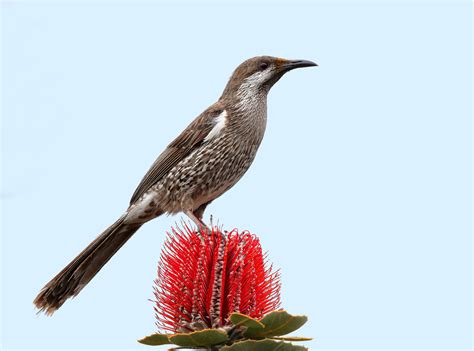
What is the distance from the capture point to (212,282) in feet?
16.3

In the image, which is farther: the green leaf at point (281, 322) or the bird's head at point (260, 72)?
the bird's head at point (260, 72)

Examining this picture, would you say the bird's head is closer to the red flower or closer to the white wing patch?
the white wing patch

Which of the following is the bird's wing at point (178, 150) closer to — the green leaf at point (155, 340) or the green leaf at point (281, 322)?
the green leaf at point (155, 340)

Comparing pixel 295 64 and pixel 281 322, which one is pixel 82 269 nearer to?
pixel 281 322

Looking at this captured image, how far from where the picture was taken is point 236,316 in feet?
14.6

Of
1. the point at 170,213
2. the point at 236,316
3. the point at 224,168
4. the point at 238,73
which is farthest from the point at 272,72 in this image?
the point at 236,316

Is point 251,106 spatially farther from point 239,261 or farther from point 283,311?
point 283,311

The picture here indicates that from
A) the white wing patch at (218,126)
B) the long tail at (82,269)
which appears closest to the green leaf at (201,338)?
the long tail at (82,269)

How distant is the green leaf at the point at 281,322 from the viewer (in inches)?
174

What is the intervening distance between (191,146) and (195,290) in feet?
9.17

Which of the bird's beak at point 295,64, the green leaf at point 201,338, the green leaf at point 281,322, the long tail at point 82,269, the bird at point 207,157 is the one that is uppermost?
the bird's beak at point 295,64

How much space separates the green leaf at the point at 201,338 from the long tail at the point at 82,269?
2.40 m

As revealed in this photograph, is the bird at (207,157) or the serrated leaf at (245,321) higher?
the bird at (207,157)

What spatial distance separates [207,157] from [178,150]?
37 centimetres
